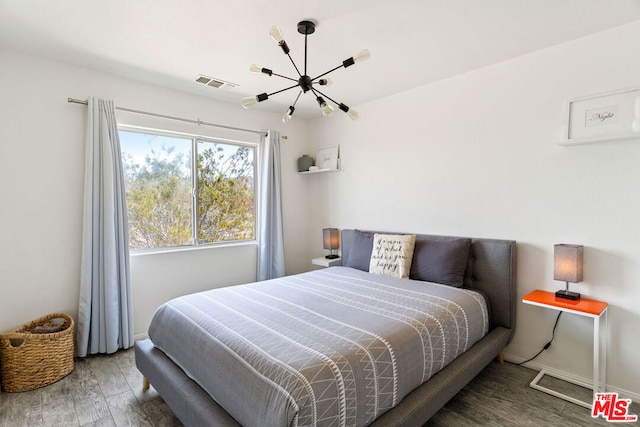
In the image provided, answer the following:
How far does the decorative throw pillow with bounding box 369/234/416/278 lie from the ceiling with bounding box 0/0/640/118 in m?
1.55

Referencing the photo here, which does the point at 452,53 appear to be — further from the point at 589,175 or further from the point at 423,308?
the point at 423,308

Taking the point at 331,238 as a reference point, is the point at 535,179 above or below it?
above

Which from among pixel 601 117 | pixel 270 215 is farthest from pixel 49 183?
pixel 601 117

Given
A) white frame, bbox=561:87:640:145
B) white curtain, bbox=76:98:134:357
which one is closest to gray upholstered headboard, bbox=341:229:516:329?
white frame, bbox=561:87:640:145

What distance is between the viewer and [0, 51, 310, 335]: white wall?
100 inches

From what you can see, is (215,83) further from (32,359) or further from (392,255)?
(32,359)

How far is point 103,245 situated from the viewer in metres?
2.86

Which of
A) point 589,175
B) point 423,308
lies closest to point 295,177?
point 423,308

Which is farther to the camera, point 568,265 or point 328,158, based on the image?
point 328,158

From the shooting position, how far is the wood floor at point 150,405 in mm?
1979

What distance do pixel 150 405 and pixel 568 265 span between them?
3000 mm

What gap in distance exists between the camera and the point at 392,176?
3588mm

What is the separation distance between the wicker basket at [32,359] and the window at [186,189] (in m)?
1.02

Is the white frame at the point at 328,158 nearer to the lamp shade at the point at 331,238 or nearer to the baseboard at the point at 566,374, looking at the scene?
the lamp shade at the point at 331,238
